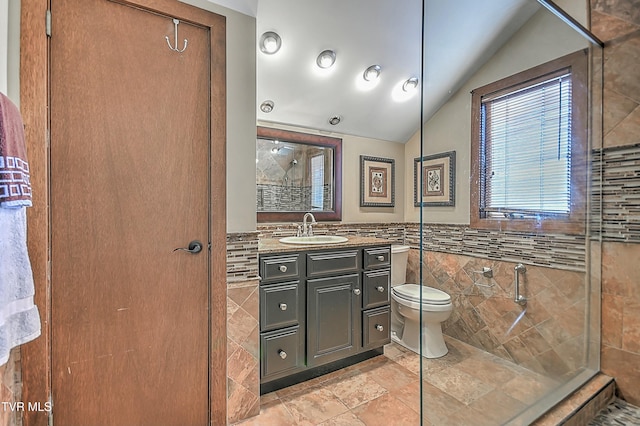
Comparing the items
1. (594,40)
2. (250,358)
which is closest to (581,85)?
(594,40)

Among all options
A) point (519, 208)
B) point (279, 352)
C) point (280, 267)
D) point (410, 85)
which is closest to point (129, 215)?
point (280, 267)

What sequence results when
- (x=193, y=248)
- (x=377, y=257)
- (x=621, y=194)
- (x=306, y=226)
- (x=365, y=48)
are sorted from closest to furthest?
(x=193, y=248), (x=621, y=194), (x=365, y=48), (x=377, y=257), (x=306, y=226)

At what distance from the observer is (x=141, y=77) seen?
134 centimetres

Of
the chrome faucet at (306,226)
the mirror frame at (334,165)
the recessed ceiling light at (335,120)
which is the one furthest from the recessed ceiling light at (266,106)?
the chrome faucet at (306,226)

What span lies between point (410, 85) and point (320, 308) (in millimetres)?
2054

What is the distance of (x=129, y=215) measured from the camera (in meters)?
1.32

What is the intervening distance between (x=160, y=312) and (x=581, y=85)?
2682 mm

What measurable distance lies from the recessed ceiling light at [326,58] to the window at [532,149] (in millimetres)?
1021

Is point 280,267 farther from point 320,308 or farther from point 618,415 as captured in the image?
point 618,415

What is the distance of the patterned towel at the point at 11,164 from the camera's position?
743mm

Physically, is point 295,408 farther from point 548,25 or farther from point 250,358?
point 548,25

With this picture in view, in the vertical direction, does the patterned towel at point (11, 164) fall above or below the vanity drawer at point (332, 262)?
above

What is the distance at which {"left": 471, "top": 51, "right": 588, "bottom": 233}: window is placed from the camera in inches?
67.4

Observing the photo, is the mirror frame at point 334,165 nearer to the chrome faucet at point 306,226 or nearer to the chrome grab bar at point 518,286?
the chrome faucet at point 306,226
